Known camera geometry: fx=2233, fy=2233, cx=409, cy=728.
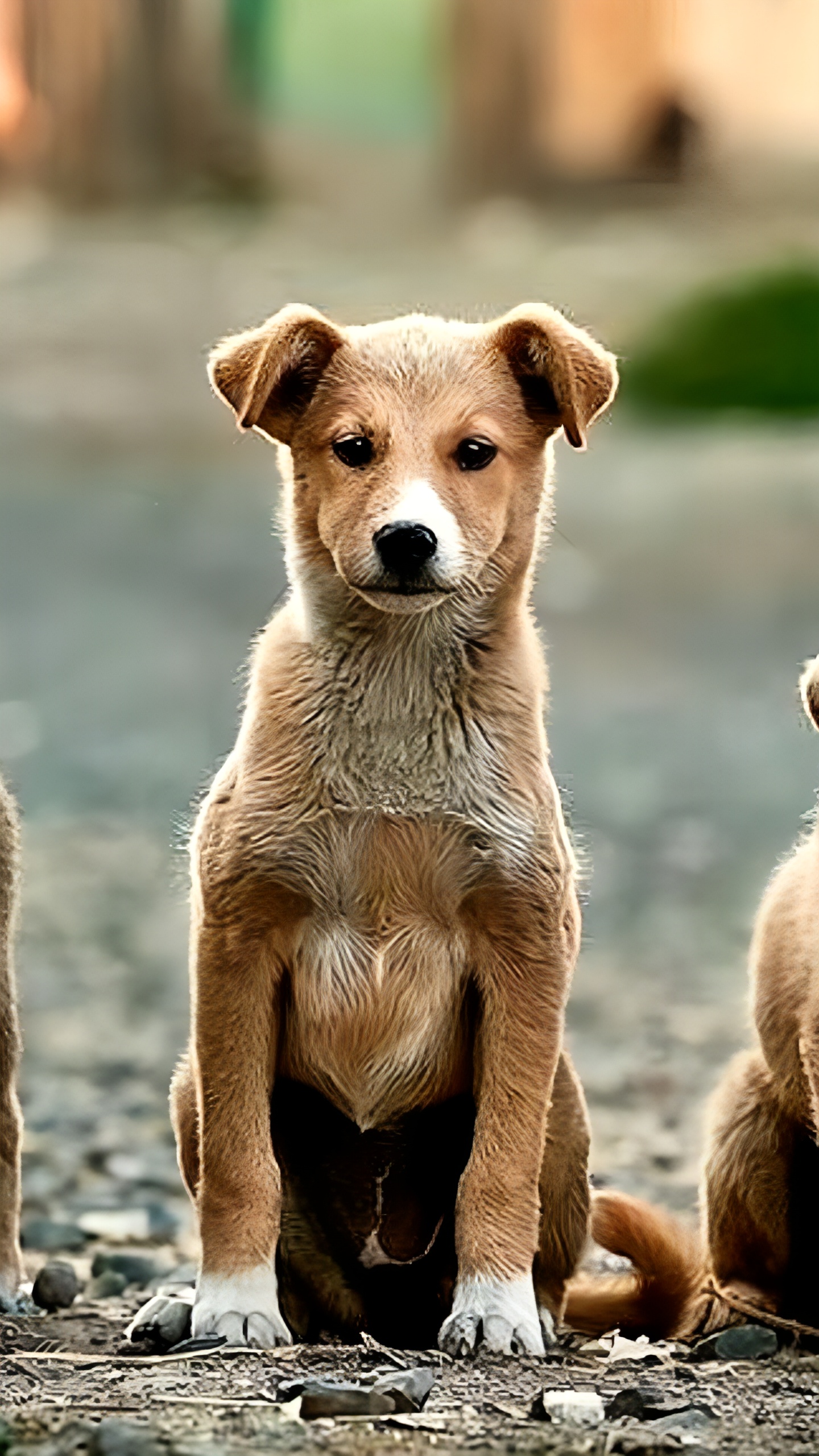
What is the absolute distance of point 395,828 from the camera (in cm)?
483

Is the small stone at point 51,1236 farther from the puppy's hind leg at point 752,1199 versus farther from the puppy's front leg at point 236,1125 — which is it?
the puppy's hind leg at point 752,1199

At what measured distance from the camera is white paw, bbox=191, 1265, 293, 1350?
471 centimetres

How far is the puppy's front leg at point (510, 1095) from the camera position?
4.82m

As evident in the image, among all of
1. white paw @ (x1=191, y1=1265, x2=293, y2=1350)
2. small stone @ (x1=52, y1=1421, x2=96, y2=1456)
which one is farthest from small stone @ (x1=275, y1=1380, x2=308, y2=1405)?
small stone @ (x1=52, y1=1421, x2=96, y2=1456)

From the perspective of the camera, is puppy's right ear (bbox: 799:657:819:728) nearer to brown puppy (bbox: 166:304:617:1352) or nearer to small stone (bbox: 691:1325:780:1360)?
brown puppy (bbox: 166:304:617:1352)

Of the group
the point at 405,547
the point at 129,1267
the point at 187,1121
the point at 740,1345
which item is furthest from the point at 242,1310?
the point at 405,547

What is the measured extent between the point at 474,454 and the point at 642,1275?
7.14 ft

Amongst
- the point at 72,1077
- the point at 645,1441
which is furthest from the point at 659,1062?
the point at 645,1441

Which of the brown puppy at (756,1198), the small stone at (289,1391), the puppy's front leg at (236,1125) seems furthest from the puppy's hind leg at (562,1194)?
the small stone at (289,1391)

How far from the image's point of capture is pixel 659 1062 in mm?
→ 8656

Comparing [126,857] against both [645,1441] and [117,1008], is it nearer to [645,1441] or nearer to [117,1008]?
[117,1008]

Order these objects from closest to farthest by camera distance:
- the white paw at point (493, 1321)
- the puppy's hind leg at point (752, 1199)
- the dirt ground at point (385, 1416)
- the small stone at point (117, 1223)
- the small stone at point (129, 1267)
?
the dirt ground at point (385, 1416)
the white paw at point (493, 1321)
the puppy's hind leg at point (752, 1199)
the small stone at point (129, 1267)
the small stone at point (117, 1223)

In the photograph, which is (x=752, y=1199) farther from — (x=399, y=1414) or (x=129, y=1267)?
(x=129, y=1267)

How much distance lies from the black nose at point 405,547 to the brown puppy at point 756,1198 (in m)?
1.30
